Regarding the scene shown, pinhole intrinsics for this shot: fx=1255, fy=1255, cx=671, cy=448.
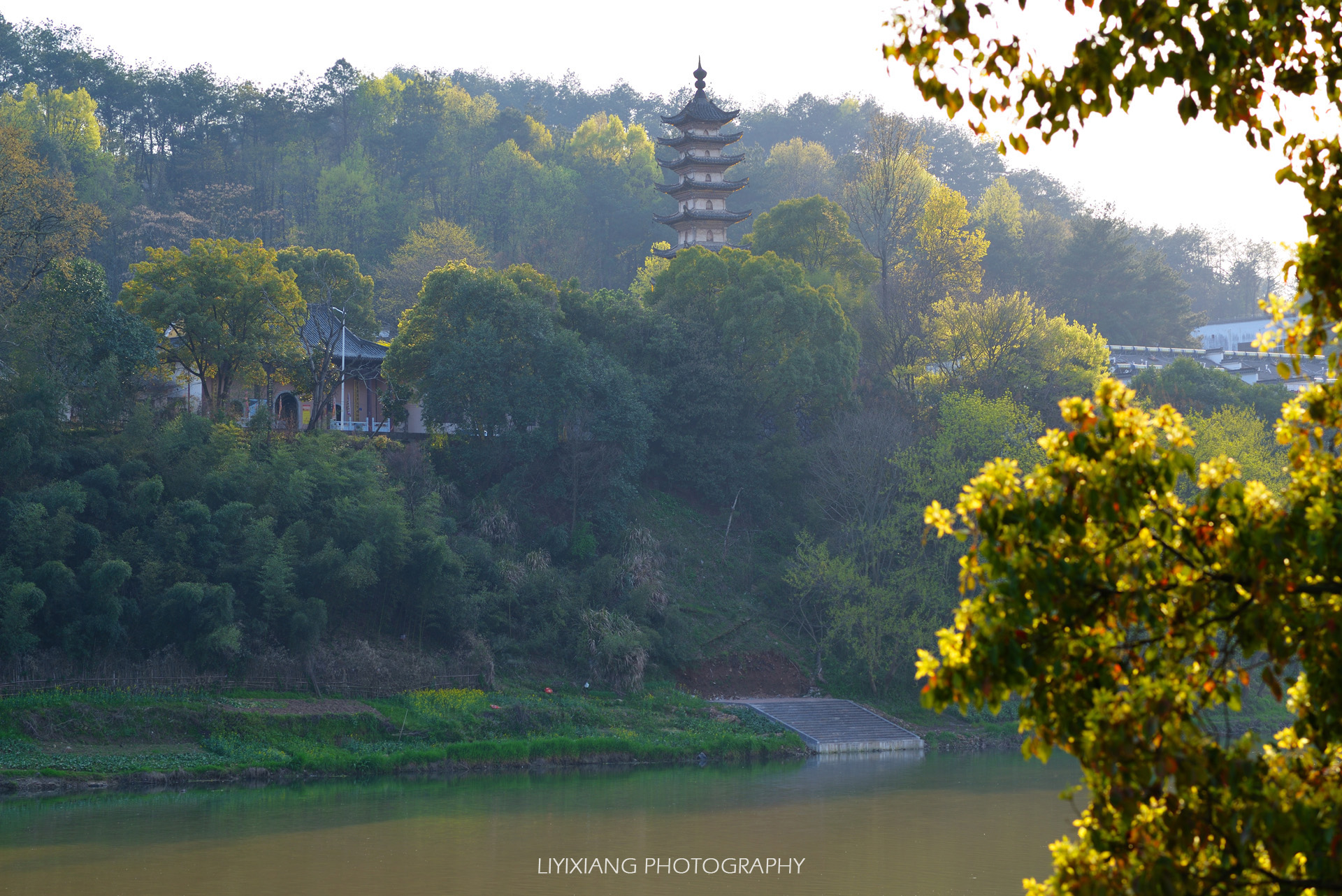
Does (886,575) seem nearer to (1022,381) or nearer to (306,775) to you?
(1022,381)

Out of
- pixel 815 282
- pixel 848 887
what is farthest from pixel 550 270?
pixel 848 887

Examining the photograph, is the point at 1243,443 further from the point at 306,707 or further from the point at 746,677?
the point at 306,707

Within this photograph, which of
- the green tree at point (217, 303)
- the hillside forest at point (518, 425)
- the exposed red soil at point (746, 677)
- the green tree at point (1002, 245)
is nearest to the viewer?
the hillside forest at point (518, 425)

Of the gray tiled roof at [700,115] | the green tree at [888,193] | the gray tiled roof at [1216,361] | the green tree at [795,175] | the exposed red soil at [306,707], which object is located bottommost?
the exposed red soil at [306,707]

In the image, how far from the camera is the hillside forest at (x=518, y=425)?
24500 mm

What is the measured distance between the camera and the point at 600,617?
93.4 ft

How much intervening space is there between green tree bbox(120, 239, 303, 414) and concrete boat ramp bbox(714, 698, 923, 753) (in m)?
13.6

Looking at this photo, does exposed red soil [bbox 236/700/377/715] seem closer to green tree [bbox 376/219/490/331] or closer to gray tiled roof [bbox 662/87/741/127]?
green tree [bbox 376/219/490/331]

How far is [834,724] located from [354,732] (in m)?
10.6

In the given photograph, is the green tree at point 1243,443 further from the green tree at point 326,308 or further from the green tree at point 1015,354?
the green tree at point 326,308

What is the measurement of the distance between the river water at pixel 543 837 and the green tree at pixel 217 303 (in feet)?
40.0

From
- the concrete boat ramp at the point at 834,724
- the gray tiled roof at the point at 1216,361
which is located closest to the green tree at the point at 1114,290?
the gray tiled roof at the point at 1216,361

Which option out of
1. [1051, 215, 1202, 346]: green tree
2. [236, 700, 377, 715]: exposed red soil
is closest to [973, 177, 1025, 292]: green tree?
[1051, 215, 1202, 346]: green tree

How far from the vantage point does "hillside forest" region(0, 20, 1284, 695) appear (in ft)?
80.4
